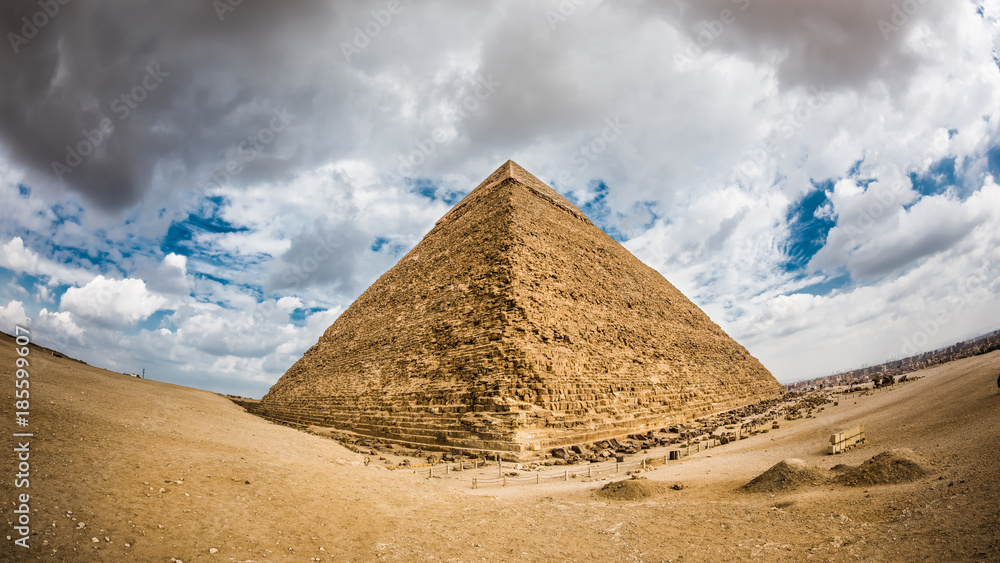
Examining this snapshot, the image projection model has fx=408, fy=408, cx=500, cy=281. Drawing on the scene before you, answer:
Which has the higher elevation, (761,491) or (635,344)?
(635,344)

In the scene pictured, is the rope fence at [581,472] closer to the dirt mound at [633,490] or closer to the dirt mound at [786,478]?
the dirt mound at [633,490]

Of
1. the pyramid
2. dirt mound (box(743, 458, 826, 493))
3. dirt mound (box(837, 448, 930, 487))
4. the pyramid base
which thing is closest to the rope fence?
the pyramid base

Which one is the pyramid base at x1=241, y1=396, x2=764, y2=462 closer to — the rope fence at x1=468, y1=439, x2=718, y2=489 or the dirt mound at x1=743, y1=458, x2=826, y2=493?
the rope fence at x1=468, y1=439, x2=718, y2=489

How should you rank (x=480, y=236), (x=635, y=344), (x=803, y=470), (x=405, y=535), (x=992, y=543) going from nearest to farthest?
(x=992, y=543) → (x=405, y=535) → (x=803, y=470) → (x=635, y=344) → (x=480, y=236)

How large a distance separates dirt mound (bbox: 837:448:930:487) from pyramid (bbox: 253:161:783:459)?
7.77 m

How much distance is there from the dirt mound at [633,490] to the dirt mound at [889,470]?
2980 millimetres

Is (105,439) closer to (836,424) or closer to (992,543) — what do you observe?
(992,543)

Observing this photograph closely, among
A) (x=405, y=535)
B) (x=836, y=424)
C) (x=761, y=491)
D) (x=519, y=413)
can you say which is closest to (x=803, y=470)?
(x=761, y=491)

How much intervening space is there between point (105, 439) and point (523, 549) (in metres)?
7.77

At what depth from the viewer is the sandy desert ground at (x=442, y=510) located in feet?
14.5

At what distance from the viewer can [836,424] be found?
13.2 m

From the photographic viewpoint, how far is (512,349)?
49.7 ft

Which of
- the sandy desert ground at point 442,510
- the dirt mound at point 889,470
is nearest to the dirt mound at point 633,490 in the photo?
the sandy desert ground at point 442,510

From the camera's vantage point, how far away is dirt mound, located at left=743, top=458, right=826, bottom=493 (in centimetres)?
684
